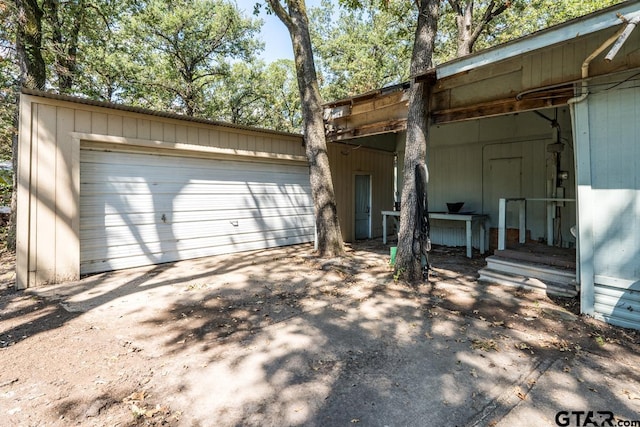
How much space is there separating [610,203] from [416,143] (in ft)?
7.65

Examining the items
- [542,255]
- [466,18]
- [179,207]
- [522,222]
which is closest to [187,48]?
[466,18]

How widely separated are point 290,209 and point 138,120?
3.88m

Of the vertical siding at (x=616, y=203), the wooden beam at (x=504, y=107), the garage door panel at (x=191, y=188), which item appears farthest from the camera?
the garage door panel at (x=191, y=188)

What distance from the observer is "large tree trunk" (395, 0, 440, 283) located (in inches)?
181

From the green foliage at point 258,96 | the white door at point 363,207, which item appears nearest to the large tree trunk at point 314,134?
the white door at point 363,207

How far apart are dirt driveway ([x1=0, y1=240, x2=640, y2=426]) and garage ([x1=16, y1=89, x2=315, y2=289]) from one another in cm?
87

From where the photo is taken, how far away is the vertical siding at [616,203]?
314 centimetres

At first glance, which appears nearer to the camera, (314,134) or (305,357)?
(305,357)

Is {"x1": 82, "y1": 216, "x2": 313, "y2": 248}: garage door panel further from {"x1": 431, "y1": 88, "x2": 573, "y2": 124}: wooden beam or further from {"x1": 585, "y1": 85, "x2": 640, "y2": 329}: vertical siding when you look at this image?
{"x1": 585, "y1": 85, "x2": 640, "y2": 329}: vertical siding

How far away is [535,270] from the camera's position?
4434 mm

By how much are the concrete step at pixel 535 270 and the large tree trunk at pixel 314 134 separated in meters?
2.92

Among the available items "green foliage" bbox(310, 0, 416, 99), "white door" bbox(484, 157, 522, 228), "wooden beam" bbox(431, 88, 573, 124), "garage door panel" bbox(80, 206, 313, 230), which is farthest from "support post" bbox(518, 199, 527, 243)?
"green foliage" bbox(310, 0, 416, 99)

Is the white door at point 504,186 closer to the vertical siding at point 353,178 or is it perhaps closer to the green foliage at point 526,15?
the vertical siding at point 353,178

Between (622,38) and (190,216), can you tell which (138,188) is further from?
(622,38)
